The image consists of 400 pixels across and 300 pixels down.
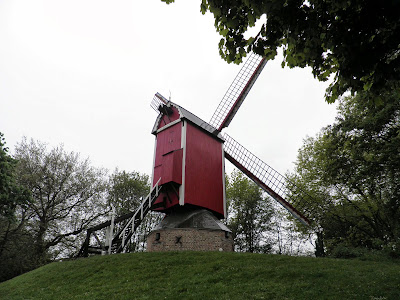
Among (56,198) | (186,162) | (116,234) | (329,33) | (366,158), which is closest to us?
(329,33)

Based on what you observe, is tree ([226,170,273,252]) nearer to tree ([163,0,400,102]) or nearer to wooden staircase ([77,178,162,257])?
wooden staircase ([77,178,162,257])

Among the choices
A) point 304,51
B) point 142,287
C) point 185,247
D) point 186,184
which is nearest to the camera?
point 304,51

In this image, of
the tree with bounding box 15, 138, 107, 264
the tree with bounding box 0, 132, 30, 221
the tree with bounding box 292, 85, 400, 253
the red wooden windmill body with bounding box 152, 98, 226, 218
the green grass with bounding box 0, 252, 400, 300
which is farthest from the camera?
the tree with bounding box 15, 138, 107, 264

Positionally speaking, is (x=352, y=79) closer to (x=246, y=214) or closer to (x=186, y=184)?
(x=186, y=184)

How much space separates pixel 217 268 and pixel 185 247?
5481 millimetres

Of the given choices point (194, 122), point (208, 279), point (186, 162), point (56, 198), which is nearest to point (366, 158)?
point (208, 279)

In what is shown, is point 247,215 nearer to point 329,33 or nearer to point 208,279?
point 208,279

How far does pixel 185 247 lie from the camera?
17969 mm

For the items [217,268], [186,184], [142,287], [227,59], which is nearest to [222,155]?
[186,184]

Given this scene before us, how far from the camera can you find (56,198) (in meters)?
29.8

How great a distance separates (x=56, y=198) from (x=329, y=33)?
2936cm

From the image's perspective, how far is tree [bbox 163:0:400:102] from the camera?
21.8 feet

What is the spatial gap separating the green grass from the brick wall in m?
2.49

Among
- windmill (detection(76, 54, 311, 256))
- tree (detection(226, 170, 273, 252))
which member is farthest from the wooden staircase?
tree (detection(226, 170, 273, 252))
